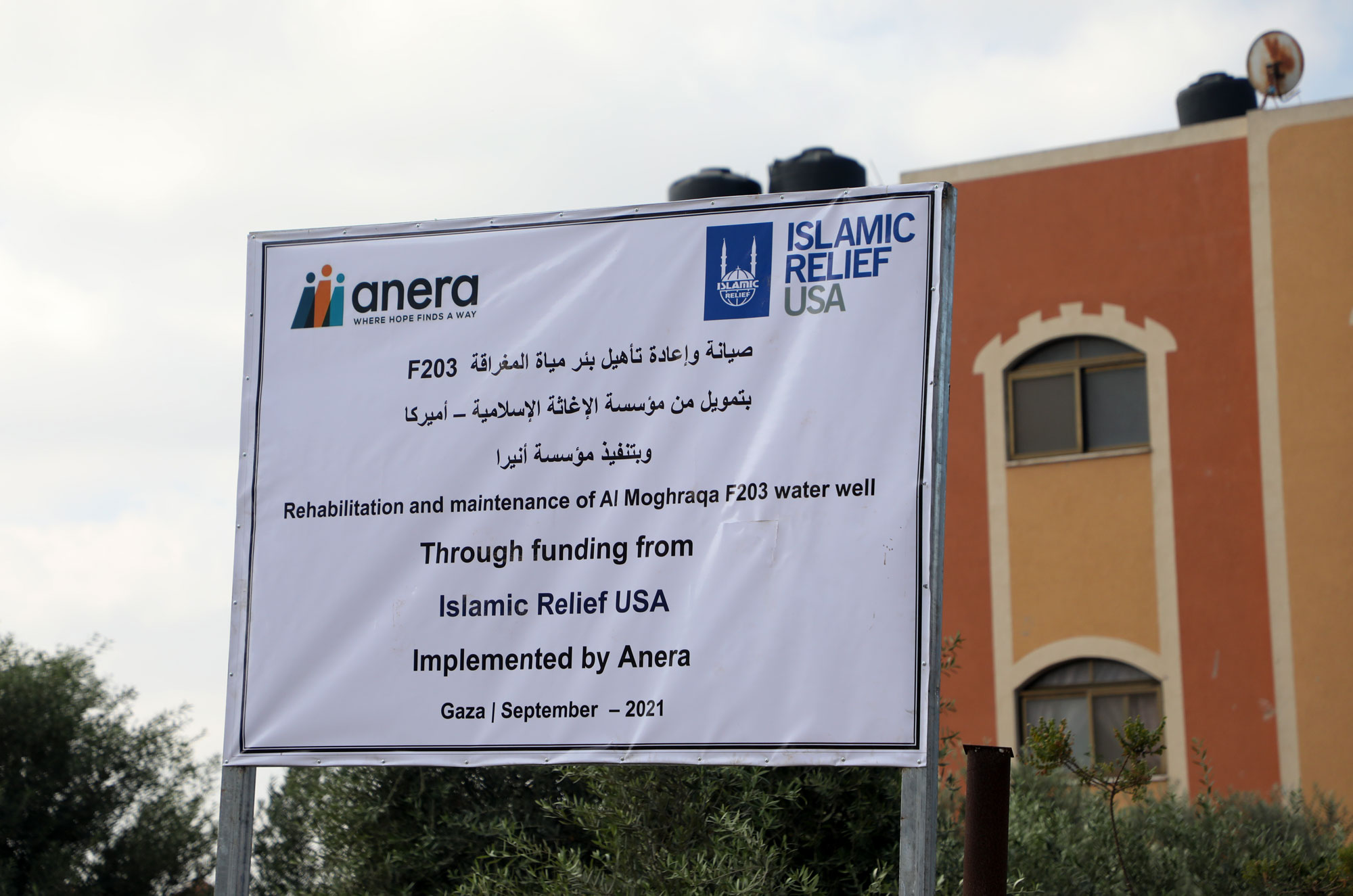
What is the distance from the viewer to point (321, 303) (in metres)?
5.39

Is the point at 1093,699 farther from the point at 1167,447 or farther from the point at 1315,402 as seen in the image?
the point at 1315,402

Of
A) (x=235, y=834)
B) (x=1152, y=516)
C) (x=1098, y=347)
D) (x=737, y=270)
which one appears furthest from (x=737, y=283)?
(x=1098, y=347)

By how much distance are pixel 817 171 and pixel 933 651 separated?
18621mm

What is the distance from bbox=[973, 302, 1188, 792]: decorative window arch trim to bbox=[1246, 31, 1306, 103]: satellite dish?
15.6ft

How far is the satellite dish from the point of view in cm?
1973

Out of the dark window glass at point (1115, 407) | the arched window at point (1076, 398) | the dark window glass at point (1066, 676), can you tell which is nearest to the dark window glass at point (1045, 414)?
the arched window at point (1076, 398)

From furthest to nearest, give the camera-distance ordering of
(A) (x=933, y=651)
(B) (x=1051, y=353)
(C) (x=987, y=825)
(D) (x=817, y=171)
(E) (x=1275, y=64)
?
(D) (x=817, y=171) → (E) (x=1275, y=64) → (B) (x=1051, y=353) → (A) (x=933, y=651) → (C) (x=987, y=825)

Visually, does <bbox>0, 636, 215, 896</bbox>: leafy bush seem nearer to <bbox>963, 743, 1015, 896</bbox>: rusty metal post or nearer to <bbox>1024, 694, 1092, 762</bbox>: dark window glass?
<bbox>1024, 694, 1092, 762</bbox>: dark window glass

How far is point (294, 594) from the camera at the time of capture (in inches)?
202

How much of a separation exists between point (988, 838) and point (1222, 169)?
1496 centimetres

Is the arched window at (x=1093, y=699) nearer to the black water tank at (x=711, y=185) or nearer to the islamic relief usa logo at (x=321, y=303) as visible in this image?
the black water tank at (x=711, y=185)

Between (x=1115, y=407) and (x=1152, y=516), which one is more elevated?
(x=1115, y=407)

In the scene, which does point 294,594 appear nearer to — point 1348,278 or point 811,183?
point 1348,278

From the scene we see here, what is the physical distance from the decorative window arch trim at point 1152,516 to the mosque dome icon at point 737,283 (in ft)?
42.4
